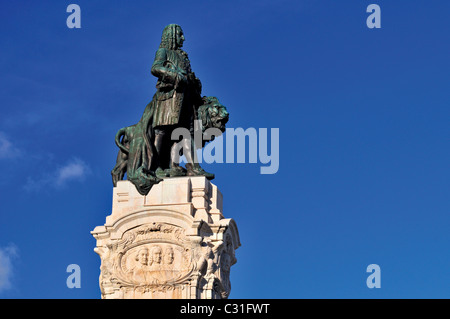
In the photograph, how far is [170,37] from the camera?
29812 millimetres

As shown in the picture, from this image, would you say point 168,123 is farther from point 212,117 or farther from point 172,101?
point 212,117

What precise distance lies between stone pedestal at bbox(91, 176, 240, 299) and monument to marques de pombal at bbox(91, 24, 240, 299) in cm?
3

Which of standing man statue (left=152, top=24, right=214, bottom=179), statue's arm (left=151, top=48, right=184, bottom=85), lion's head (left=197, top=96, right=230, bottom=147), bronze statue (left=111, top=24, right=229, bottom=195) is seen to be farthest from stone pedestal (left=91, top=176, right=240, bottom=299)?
statue's arm (left=151, top=48, right=184, bottom=85)

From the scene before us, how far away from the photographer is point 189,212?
2734 cm

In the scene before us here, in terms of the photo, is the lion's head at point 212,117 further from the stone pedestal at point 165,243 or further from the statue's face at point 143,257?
the statue's face at point 143,257

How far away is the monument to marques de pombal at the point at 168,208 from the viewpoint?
88.8 ft

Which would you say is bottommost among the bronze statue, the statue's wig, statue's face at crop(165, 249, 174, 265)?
statue's face at crop(165, 249, 174, 265)

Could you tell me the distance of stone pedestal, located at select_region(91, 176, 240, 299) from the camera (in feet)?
88.5

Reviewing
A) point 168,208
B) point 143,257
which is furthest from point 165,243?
point 168,208

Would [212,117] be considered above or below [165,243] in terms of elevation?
above

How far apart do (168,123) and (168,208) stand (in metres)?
2.89

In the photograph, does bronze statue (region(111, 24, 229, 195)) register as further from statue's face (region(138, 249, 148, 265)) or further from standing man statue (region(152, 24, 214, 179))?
statue's face (region(138, 249, 148, 265))
